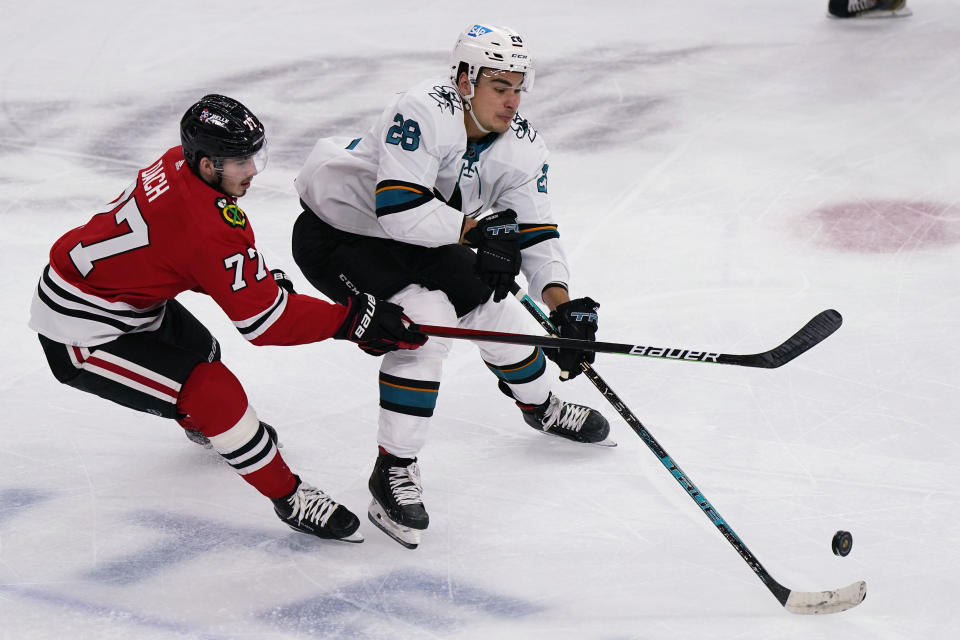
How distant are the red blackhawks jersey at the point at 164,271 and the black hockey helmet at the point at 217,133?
0.06 meters

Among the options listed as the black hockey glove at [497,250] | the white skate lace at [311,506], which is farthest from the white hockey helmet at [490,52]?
the white skate lace at [311,506]

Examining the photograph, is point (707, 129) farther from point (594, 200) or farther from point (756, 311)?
point (756, 311)

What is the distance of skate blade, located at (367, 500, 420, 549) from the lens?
8.46ft

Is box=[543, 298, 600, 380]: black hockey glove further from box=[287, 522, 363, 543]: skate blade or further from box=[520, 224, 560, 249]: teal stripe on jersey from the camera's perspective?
box=[287, 522, 363, 543]: skate blade

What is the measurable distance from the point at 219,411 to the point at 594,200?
2.60 metres

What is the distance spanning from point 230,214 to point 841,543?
1501 mm

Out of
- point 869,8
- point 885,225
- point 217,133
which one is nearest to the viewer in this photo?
point 217,133

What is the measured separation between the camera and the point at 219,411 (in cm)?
245

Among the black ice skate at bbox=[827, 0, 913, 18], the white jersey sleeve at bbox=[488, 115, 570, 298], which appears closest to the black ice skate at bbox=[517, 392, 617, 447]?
the white jersey sleeve at bbox=[488, 115, 570, 298]

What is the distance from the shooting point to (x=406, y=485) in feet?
8.66

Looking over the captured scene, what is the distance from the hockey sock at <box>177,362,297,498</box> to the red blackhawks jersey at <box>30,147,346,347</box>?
0.46 feet

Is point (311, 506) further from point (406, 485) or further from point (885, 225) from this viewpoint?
point (885, 225)

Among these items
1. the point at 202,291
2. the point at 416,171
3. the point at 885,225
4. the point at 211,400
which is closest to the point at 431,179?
the point at 416,171

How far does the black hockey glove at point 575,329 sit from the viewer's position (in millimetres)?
2660
